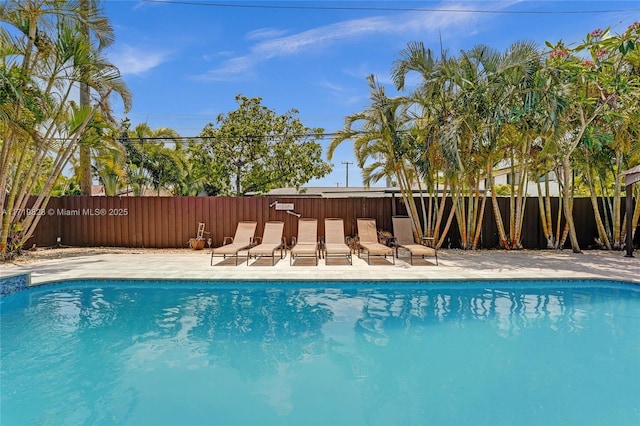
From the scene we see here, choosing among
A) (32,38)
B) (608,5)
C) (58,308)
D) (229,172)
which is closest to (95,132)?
(32,38)

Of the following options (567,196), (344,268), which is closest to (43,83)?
(344,268)

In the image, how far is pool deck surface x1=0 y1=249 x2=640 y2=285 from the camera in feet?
24.2

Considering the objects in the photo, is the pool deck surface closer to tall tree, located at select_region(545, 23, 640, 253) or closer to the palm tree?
the palm tree

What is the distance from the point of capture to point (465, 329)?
16.9ft

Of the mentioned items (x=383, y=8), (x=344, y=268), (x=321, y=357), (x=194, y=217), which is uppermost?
(x=383, y=8)

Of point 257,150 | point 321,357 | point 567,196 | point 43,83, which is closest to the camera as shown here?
point 321,357

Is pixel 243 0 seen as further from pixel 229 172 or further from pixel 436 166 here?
pixel 229 172

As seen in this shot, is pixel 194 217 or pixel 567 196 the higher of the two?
pixel 567 196

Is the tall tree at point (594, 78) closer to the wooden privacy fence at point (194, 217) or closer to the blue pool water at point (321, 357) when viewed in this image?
the wooden privacy fence at point (194, 217)

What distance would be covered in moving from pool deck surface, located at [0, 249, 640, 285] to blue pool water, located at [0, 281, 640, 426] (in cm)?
49

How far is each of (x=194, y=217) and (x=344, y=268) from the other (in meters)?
6.01

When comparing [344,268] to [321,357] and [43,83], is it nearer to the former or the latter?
[321,357]

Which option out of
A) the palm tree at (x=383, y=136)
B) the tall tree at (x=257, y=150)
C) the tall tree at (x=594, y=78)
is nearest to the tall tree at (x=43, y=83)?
the palm tree at (x=383, y=136)

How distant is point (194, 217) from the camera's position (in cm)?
1203
